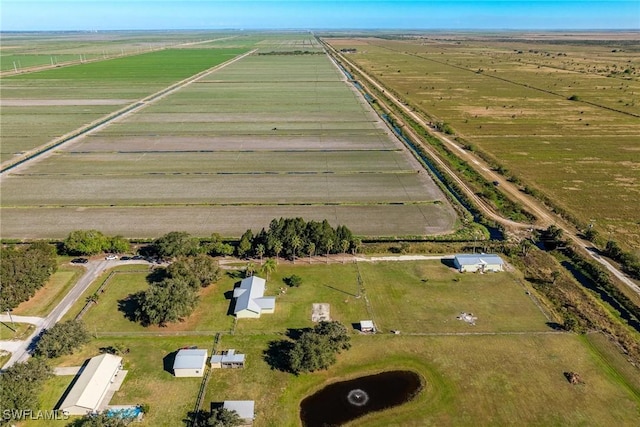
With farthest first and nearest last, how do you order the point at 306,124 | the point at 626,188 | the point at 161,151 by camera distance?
the point at 306,124 → the point at 161,151 → the point at 626,188

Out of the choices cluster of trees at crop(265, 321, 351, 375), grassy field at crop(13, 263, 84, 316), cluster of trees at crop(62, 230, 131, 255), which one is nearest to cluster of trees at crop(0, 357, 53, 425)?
grassy field at crop(13, 263, 84, 316)

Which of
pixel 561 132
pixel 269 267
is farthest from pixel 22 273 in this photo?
pixel 561 132

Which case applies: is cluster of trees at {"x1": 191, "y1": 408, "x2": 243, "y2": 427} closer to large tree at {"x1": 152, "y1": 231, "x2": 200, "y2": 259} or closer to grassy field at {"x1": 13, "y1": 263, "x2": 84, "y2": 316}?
grassy field at {"x1": 13, "y1": 263, "x2": 84, "y2": 316}

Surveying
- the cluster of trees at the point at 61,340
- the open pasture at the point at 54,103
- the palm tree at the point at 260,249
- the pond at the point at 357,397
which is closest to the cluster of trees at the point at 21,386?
the cluster of trees at the point at 61,340

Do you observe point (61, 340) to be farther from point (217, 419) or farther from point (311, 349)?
point (311, 349)

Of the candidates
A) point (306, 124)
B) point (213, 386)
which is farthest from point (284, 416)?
point (306, 124)

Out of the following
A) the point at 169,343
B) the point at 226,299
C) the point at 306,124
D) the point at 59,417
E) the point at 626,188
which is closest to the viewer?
the point at 59,417

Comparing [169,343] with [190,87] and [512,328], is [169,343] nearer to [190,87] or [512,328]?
[512,328]
